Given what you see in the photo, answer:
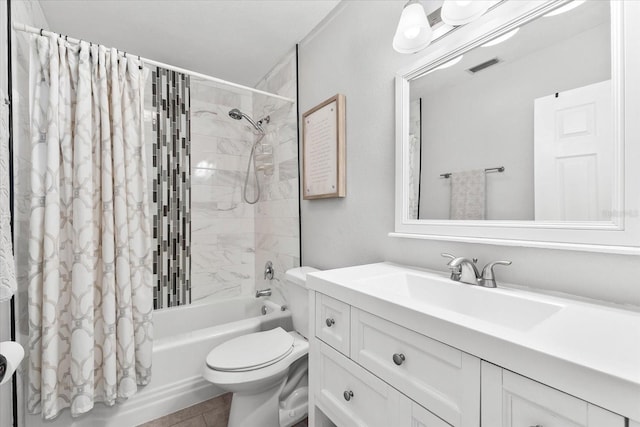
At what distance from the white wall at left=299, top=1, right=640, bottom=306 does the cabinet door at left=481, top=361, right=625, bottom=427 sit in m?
0.45

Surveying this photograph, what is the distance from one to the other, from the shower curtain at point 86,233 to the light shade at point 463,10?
60.1 inches

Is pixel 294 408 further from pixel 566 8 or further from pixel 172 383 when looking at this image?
pixel 566 8

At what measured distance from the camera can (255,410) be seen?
139cm

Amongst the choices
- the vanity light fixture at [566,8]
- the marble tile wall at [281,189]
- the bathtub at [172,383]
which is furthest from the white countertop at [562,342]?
the marble tile wall at [281,189]

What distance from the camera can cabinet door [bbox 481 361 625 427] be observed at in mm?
448

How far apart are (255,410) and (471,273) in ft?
4.03

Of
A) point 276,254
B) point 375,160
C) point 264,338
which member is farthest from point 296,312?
point 375,160

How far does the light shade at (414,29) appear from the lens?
107 centimetres

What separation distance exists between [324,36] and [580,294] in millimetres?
1850

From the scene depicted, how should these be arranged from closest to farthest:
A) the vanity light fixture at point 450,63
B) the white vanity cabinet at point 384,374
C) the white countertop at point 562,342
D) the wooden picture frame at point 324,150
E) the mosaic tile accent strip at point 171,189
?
the white countertop at point 562,342 < the white vanity cabinet at point 384,374 < the vanity light fixture at point 450,63 < the wooden picture frame at point 324,150 < the mosaic tile accent strip at point 171,189

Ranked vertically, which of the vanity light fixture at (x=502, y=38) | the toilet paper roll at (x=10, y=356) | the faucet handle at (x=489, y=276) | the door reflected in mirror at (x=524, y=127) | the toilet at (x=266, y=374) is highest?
the vanity light fixture at (x=502, y=38)

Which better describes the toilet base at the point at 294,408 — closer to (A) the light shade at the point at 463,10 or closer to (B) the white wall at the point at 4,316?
(B) the white wall at the point at 4,316

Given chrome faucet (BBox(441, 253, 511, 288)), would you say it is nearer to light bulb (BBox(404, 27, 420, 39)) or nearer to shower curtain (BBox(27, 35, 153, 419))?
light bulb (BBox(404, 27, 420, 39))

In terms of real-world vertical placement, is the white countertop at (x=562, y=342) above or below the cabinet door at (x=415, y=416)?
above
